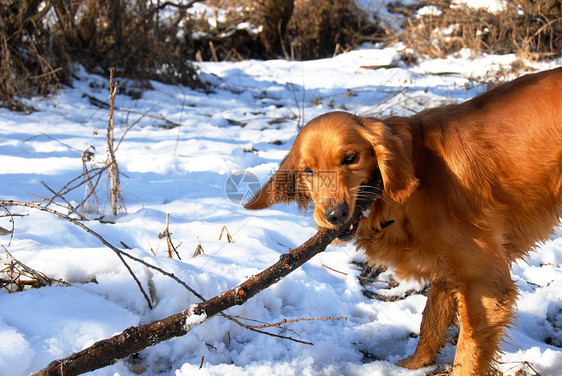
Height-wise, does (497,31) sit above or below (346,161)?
above

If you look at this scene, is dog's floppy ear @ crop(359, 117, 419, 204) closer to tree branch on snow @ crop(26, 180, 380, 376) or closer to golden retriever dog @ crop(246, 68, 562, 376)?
golden retriever dog @ crop(246, 68, 562, 376)

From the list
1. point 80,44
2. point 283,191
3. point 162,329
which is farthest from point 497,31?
point 162,329

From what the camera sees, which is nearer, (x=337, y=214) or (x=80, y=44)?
(x=337, y=214)

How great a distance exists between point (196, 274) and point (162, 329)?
752 mm

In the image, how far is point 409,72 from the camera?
775cm

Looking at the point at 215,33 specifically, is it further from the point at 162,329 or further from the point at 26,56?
the point at 162,329

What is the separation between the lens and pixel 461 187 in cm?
220

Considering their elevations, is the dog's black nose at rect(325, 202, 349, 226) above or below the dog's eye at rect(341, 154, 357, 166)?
below

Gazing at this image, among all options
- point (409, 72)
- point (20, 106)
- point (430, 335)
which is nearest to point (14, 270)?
point (430, 335)

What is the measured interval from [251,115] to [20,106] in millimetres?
2704

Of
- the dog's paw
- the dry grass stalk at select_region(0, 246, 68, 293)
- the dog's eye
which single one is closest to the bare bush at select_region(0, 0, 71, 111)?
the dry grass stalk at select_region(0, 246, 68, 293)

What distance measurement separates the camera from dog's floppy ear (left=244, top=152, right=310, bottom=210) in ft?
8.07

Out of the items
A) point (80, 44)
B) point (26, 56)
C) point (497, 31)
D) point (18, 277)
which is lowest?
point (18, 277)

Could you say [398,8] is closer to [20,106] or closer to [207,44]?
[207,44]
